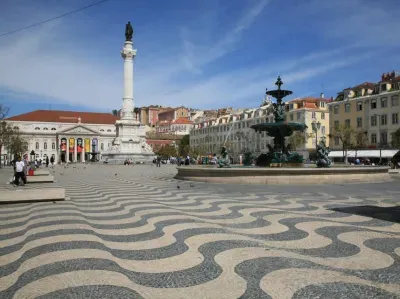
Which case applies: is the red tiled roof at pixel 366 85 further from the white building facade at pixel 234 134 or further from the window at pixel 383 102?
the white building facade at pixel 234 134

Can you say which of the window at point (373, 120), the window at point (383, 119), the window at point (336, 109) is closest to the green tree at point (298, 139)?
the window at point (336, 109)

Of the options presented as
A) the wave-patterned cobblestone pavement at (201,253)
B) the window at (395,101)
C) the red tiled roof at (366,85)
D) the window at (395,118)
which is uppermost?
the red tiled roof at (366,85)

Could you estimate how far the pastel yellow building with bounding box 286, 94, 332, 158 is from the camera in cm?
6950

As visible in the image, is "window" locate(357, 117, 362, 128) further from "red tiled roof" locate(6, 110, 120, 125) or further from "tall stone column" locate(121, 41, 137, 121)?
"red tiled roof" locate(6, 110, 120, 125)

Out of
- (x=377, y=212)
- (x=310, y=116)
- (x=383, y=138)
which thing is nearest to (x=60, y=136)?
(x=310, y=116)

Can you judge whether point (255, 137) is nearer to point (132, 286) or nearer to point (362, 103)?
point (362, 103)

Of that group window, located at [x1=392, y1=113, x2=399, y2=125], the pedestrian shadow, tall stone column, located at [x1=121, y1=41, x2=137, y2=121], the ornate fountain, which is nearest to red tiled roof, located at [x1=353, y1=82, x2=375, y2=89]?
window, located at [x1=392, y1=113, x2=399, y2=125]

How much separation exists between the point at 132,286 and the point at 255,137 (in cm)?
8434

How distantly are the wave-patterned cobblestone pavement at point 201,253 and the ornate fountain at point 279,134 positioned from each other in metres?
12.8

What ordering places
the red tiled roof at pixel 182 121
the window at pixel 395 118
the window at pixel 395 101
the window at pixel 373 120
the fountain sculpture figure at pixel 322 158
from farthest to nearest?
the red tiled roof at pixel 182 121 < the window at pixel 373 120 < the window at pixel 395 118 < the window at pixel 395 101 < the fountain sculpture figure at pixel 322 158

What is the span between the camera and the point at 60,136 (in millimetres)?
112250

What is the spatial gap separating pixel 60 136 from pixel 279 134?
10279cm

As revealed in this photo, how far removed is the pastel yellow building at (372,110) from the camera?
5298cm

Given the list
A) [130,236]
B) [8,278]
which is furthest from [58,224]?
[8,278]
